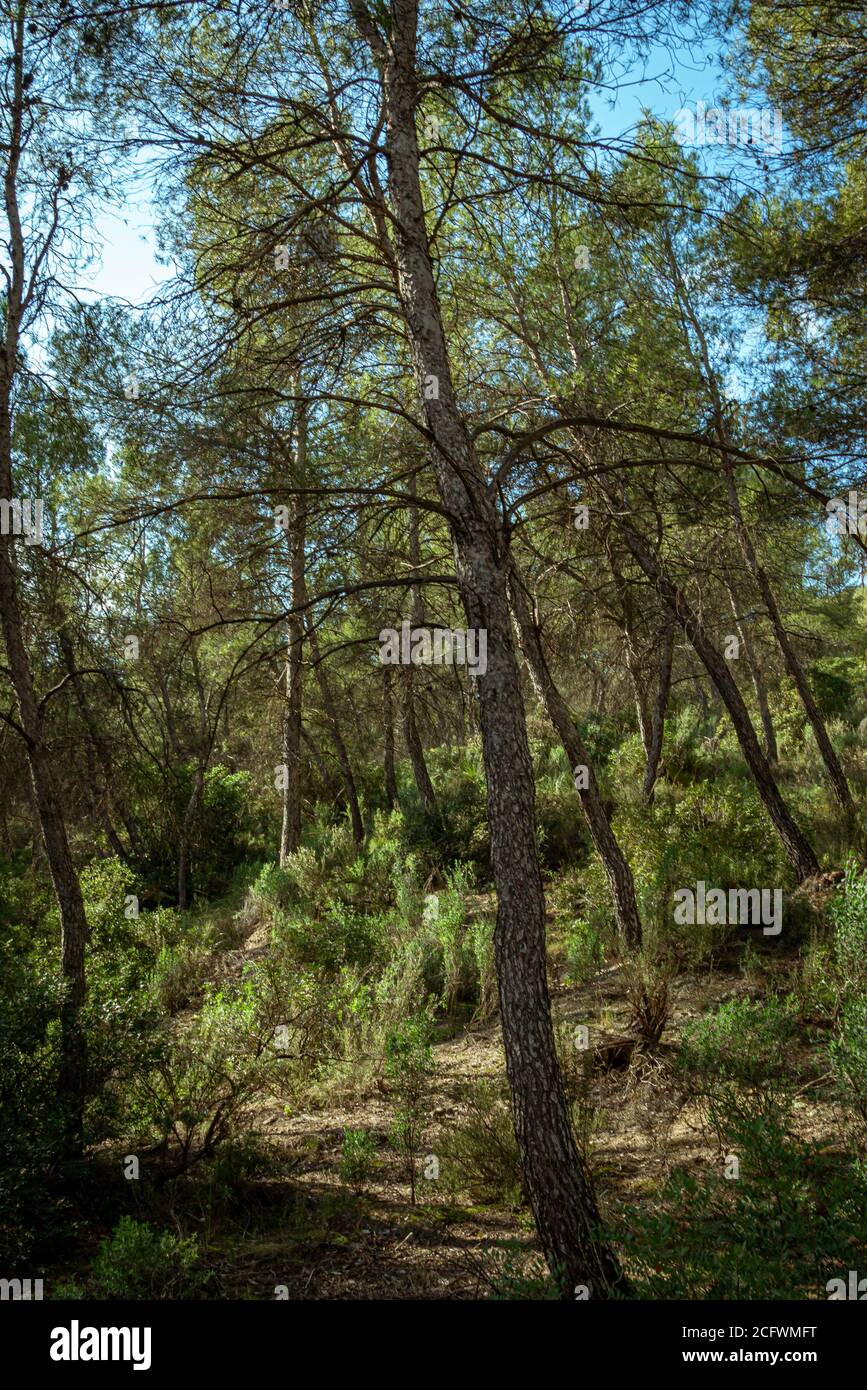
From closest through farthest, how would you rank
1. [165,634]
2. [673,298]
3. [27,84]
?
[27,84] < [165,634] < [673,298]

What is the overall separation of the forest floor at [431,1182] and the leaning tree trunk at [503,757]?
0.36m

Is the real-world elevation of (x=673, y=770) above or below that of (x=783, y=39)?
below

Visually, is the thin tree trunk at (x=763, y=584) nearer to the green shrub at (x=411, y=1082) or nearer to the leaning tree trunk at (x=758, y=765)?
the leaning tree trunk at (x=758, y=765)

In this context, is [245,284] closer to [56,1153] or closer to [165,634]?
[165,634]

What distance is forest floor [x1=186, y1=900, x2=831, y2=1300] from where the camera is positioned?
4.01 meters

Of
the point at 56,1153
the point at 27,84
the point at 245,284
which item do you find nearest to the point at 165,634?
the point at 245,284

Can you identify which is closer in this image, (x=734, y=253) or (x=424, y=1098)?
(x=424, y=1098)

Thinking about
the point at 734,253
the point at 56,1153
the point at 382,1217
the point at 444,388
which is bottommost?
the point at 382,1217

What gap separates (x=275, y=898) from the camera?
12195 millimetres

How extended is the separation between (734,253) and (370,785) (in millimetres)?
14737

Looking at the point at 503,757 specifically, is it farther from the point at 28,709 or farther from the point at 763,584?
the point at 763,584

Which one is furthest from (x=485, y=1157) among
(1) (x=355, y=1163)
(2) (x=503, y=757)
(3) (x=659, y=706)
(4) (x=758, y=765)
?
(3) (x=659, y=706)

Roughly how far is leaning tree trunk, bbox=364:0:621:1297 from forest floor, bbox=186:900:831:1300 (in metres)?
0.36

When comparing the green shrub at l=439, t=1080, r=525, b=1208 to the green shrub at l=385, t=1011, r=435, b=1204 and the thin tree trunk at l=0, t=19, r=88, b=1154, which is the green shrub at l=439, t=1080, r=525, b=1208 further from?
the thin tree trunk at l=0, t=19, r=88, b=1154
